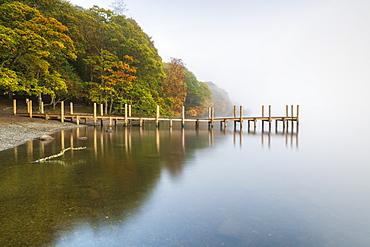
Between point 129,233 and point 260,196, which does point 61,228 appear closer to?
point 129,233

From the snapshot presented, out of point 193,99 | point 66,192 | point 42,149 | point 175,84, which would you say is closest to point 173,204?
point 66,192

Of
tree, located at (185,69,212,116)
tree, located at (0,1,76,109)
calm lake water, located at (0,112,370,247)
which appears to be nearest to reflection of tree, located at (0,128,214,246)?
calm lake water, located at (0,112,370,247)

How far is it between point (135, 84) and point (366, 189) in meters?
25.5

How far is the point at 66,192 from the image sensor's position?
5047 millimetres

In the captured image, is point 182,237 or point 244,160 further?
point 244,160

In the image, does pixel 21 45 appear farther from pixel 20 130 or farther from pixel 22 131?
pixel 22 131

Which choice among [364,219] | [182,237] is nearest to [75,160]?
[182,237]

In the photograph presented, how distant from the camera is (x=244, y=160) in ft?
34.0

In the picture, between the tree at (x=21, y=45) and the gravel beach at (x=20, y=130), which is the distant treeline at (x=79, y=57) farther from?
the gravel beach at (x=20, y=130)

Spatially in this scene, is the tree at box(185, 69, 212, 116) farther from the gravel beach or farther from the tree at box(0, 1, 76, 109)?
the gravel beach

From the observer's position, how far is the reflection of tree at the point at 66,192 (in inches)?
139

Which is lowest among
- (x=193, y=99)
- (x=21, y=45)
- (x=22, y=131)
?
(x=22, y=131)

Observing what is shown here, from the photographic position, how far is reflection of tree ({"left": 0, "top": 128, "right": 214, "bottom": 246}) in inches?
139

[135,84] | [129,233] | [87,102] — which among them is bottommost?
[129,233]
